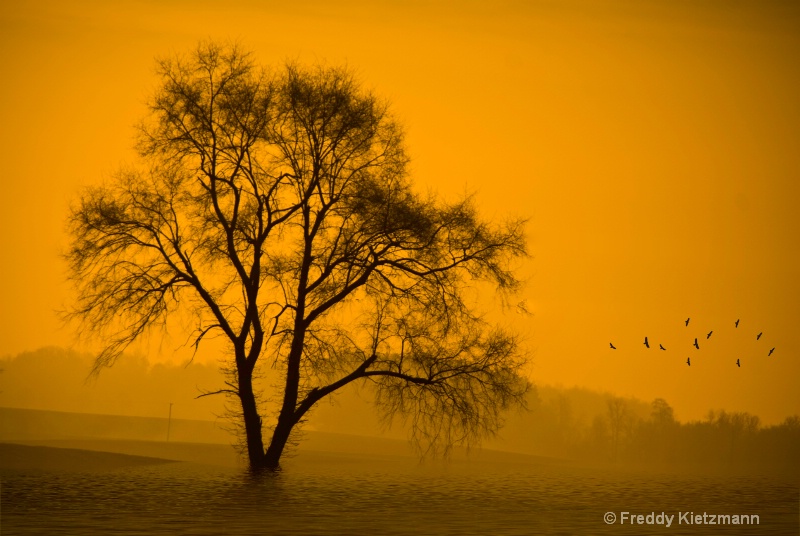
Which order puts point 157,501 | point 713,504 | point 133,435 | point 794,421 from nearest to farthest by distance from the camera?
point 157,501 < point 713,504 < point 794,421 < point 133,435

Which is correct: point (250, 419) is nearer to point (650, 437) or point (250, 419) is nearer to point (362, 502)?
point (362, 502)

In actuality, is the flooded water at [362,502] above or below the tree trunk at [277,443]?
below

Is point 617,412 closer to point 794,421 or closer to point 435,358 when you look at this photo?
point 794,421

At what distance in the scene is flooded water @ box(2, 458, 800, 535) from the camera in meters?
19.1

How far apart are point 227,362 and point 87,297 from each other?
16.4ft

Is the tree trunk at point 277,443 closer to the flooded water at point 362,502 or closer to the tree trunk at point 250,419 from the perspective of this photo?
the tree trunk at point 250,419

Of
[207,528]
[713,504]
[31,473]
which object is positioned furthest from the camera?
[31,473]

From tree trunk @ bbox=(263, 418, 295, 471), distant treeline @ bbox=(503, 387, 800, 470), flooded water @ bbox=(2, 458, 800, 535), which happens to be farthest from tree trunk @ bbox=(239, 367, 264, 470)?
distant treeline @ bbox=(503, 387, 800, 470)

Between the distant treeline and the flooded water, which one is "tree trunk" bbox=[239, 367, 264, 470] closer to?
the flooded water

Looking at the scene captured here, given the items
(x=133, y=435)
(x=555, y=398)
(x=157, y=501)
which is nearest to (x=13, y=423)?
(x=133, y=435)

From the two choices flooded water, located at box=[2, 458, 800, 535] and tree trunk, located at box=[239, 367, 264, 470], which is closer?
flooded water, located at box=[2, 458, 800, 535]

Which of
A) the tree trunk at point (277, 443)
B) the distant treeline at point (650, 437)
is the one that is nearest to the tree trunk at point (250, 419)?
the tree trunk at point (277, 443)

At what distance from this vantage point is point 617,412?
10394cm

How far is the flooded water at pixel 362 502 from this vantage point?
1909 cm
